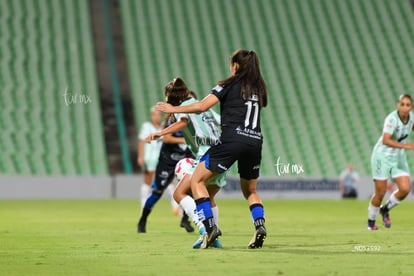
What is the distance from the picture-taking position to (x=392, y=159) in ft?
45.0

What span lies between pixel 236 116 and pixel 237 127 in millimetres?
111

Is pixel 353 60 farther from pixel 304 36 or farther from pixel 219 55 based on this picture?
pixel 219 55

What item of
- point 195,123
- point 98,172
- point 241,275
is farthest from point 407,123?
point 98,172

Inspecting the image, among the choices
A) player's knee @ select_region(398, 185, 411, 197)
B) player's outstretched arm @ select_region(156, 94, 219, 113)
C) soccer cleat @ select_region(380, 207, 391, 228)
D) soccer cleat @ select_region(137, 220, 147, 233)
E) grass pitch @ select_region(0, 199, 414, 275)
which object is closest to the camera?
grass pitch @ select_region(0, 199, 414, 275)

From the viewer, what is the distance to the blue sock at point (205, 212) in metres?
9.48

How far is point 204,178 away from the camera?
958cm

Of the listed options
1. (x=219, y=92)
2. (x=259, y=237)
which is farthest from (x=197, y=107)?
(x=259, y=237)

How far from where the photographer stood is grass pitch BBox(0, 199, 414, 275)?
7.69 metres

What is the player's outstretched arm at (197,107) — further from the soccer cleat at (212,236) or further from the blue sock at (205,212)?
the soccer cleat at (212,236)

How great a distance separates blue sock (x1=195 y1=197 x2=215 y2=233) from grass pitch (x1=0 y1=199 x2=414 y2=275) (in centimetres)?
27

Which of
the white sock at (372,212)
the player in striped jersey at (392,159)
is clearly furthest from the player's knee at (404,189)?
the white sock at (372,212)

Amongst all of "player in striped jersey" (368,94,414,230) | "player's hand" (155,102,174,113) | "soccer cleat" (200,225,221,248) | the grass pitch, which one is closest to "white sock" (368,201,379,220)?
"player in striped jersey" (368,94,414,230)

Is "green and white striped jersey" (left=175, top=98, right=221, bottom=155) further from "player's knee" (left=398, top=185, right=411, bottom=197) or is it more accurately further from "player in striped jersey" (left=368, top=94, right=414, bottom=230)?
"player's knee" (left=398, top=185, right=411, bottom=197)

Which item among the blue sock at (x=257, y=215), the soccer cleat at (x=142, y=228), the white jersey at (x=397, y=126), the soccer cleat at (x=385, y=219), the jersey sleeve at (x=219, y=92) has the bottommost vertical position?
the soccer cleat at (x=385, y=219)
